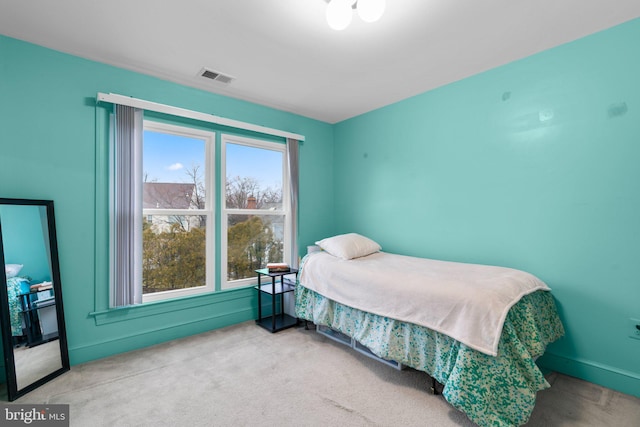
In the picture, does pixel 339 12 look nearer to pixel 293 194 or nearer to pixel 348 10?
pixel 348 10

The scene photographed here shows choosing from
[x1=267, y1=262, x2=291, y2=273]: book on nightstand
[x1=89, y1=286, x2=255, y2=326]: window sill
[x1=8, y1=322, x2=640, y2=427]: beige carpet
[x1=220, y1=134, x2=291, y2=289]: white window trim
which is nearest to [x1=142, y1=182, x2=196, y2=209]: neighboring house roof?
[x1=220, y1=134, x2=291, y2=289]: white window trim

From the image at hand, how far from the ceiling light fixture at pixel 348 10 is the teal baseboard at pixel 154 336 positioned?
2842 mm

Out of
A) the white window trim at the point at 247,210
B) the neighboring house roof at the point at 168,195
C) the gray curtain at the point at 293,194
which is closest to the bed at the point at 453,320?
the gray curtain at the point at 293,194

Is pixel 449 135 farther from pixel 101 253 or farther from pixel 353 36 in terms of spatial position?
pixel 101 253

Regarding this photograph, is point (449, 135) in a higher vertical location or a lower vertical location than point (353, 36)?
lower

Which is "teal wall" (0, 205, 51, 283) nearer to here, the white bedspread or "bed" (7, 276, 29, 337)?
"bed" (7, 276, 29, 337)

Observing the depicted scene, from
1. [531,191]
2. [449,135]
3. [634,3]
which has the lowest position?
[531,191]

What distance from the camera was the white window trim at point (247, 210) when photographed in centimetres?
317

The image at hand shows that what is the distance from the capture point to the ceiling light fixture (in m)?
1.60

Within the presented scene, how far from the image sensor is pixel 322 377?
2.19m

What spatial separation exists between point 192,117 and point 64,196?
1.22 m

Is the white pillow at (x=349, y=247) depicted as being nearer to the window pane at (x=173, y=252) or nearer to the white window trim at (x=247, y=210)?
the white window trim at (x=247, y=210)

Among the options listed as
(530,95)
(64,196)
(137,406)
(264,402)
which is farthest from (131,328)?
(530,95)

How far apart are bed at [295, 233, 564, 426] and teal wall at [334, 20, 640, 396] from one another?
0.92 feet
